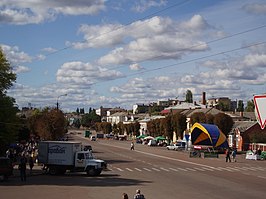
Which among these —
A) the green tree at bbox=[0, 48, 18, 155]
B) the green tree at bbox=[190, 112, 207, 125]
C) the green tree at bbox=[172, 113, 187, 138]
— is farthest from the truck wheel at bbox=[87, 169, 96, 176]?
the green tree at bbox=[172, 113, 187, 138]

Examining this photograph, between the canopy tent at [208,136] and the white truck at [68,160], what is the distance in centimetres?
3848

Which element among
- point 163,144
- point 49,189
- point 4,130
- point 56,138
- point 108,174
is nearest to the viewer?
point 49,189

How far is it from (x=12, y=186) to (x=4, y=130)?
2621 cm

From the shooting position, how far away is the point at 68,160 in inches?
1539

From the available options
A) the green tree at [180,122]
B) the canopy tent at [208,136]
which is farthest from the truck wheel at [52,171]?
the green tree at [180,122]

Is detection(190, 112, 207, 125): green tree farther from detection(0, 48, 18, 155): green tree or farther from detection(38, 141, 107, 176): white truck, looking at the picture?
detection(38, 141, 107, 176): white truck

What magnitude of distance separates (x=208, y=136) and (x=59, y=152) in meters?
39.9

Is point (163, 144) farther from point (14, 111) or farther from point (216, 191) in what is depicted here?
point (216, 191)

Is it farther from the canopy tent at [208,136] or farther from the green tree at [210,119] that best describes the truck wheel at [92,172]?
the green tree at [210,119]

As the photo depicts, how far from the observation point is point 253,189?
30016 mm

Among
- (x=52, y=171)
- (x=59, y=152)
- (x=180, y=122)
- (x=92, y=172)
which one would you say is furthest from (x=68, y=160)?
(x=180, y=122)

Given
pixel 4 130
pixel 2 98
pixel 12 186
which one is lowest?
pixel 12 186

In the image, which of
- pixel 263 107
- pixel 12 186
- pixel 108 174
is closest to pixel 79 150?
pixel 108 174

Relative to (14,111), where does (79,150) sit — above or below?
below
